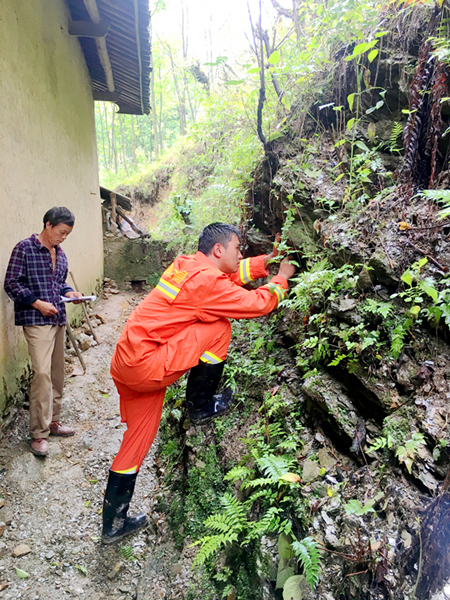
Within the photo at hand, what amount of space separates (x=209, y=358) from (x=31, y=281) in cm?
185

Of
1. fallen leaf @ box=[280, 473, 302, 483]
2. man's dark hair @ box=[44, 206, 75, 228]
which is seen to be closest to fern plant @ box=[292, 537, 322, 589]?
fallen leaf @ box=[280, 473, 302, 483]

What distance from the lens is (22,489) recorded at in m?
3.11

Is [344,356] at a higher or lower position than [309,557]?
higher

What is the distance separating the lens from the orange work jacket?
2594 millimetres

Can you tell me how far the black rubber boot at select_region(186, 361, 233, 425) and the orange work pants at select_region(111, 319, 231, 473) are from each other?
206mm

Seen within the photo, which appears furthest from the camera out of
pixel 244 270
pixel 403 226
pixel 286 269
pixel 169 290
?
pixel 244 270

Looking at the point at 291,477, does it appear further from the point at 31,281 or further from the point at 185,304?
the point at 31,281

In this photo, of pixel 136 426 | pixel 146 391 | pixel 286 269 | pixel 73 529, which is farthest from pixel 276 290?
pixel 73 529

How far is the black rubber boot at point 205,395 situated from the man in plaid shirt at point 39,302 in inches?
55.7

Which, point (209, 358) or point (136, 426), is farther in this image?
point (209, 358)

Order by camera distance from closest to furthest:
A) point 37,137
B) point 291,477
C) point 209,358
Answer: point 291,477, point 209,358, point 37,137

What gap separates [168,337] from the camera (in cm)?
271

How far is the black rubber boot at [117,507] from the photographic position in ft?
8.88

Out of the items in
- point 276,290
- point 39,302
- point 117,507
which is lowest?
point 117,507
